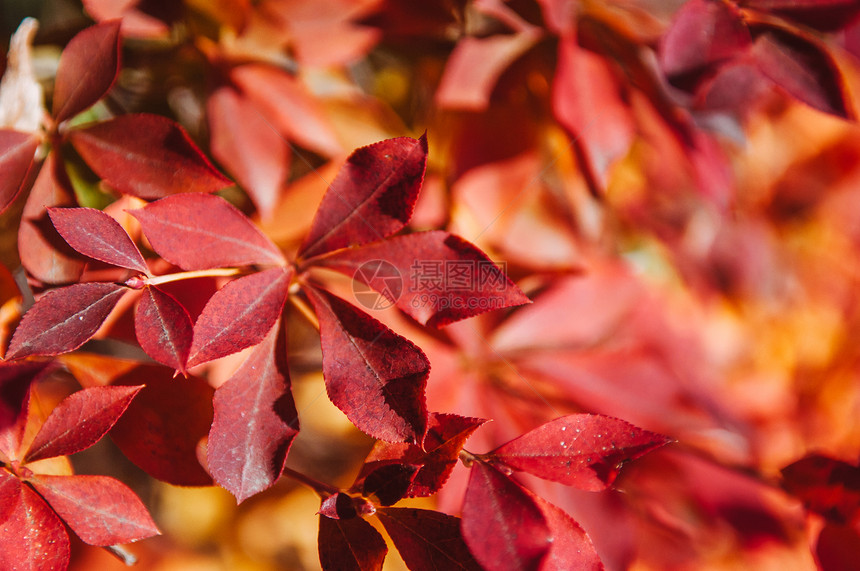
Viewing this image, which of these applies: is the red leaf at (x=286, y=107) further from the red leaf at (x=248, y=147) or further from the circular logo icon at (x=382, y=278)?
the circular logo icon at (x=382, y=278)

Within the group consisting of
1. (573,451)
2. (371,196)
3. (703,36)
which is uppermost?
(703,36)

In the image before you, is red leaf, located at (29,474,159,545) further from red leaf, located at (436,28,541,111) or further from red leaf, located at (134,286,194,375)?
red leaf, located at (436,28,541,111)

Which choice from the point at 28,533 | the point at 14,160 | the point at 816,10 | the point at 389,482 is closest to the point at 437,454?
the point at 389,482

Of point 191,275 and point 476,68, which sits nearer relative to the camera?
point 191,275

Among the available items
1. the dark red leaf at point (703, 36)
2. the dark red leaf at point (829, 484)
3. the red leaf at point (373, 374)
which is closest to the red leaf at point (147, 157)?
the red leaf at point (373, 374)

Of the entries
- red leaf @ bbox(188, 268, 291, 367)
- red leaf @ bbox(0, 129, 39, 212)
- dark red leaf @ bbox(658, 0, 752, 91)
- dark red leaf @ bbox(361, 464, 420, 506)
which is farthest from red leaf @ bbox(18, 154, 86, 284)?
dark red leaf @ bbox(658, 0, 752, 91)

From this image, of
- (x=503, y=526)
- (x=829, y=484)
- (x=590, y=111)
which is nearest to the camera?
(x=503, y=526)

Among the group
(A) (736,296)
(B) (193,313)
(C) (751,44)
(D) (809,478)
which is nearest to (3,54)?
(B) (193,313)

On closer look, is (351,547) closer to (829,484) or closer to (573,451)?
(573,451)
